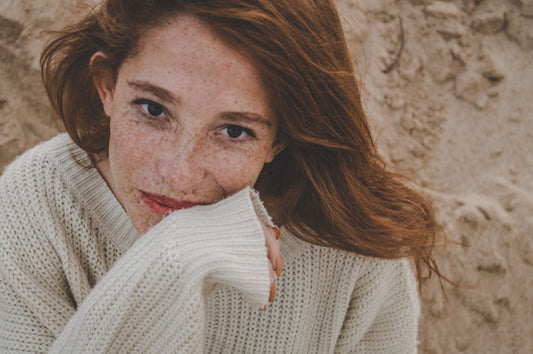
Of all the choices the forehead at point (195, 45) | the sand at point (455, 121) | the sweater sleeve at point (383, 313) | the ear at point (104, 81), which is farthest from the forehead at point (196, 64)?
the sand at point (455, 121)

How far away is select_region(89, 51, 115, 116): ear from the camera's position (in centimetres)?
121

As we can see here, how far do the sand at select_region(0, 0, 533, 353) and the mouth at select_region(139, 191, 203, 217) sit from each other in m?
1.15

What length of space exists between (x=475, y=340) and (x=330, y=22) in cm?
177

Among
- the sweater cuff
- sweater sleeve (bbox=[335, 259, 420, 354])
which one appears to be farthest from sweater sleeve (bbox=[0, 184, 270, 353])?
sweater sleeve (bbox=[335, 259, 420, 354])

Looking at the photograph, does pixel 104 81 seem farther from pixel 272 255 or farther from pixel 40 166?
pixel 272 255

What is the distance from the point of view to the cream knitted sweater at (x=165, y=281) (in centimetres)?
102

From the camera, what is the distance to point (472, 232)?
2.22 meters

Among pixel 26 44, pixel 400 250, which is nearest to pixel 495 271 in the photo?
pixel 400 250

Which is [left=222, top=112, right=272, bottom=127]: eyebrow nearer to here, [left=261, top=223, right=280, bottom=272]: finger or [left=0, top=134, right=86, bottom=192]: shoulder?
[left=261, top=223, right=280, bottom=272]: finger

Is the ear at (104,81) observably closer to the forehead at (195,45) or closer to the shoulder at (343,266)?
the forehead at (195,45)

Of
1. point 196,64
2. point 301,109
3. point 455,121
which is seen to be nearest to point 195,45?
point 196,64

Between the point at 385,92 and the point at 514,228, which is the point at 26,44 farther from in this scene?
the point at 514,228

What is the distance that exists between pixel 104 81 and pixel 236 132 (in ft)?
1.32

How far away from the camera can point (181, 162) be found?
105 centimetres
